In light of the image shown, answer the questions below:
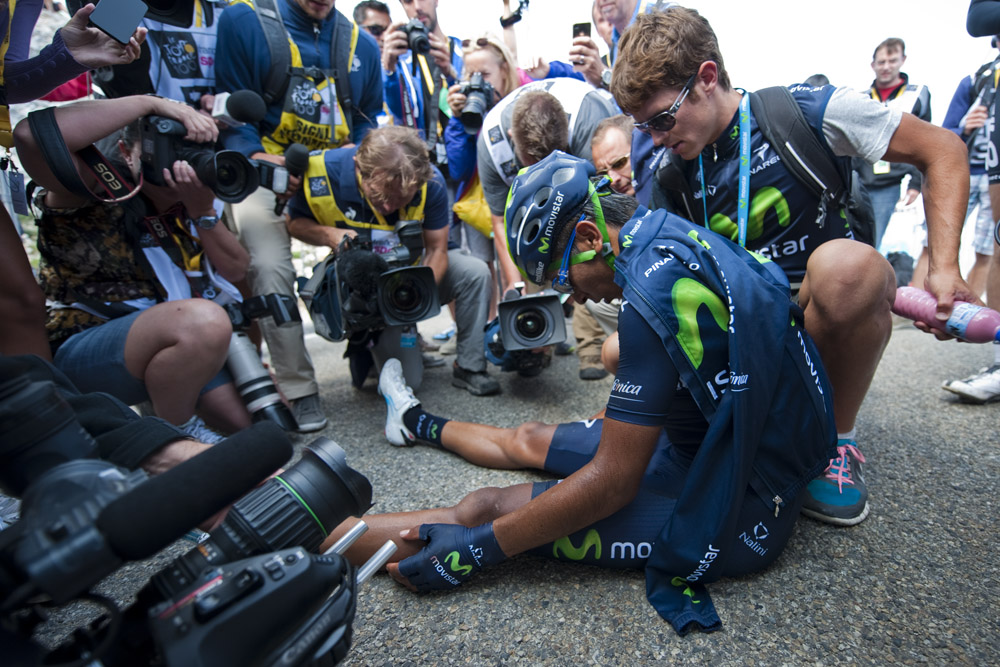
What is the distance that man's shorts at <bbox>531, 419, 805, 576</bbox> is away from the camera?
164 centimetres

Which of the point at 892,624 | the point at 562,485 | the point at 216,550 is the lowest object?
the point at 892,624

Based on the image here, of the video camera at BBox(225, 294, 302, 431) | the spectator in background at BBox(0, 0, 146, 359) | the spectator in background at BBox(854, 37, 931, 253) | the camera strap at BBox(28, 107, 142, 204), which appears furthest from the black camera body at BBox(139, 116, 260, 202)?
the spectator in background at BBox(854, 37, 931, 253)

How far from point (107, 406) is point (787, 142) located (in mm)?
2490

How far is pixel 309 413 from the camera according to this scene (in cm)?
328

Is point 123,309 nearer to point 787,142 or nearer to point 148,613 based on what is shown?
point 148,613

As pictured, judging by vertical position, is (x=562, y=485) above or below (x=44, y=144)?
below

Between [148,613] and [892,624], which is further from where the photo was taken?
[892,624]

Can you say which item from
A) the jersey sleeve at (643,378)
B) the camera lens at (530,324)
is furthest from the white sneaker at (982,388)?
the jersey sleeve at (643,378)

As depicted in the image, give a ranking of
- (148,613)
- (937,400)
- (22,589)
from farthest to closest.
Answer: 1. (937,400)
2. (148,613)
3. (22,589)

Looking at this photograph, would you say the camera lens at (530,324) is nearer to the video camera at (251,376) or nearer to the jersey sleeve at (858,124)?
the video camera at (251,376)

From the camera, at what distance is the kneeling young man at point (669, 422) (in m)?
1.52

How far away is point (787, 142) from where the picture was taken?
2234mm

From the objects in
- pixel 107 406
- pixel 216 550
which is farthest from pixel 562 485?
pixel 107 406

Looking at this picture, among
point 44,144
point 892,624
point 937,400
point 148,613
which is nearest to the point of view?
point 148,613
